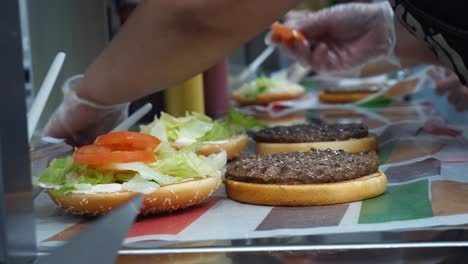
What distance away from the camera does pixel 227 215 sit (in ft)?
4.56

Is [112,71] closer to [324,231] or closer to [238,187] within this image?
[238,187]

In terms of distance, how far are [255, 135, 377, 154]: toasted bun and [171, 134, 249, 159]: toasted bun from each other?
55 mm

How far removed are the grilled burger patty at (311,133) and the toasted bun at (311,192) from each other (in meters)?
0.57

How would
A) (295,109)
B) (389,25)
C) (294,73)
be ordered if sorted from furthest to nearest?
(294,73)
(295,109)
(389,25)

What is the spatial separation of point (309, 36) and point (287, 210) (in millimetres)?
2001

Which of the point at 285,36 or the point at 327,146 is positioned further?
the point at 285,36

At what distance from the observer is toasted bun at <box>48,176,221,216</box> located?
1343 millimetres

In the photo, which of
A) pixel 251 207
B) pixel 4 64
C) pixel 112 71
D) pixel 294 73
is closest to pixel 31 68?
pixel 112 71

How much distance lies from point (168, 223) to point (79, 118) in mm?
689

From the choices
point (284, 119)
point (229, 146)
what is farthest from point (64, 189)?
point (284, 119)

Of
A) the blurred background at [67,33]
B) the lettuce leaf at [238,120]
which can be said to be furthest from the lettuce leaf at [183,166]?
the lettuce leaf at [238,120]

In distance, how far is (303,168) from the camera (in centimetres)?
150

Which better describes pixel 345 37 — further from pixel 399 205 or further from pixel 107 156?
pixel 107 156

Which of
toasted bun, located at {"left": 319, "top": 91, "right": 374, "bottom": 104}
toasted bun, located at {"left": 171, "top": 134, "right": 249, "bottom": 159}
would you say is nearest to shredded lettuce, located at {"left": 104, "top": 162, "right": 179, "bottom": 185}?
toasted bun, located at {"left": 171, "top": 134, "right": 249, "bottom": 159}
